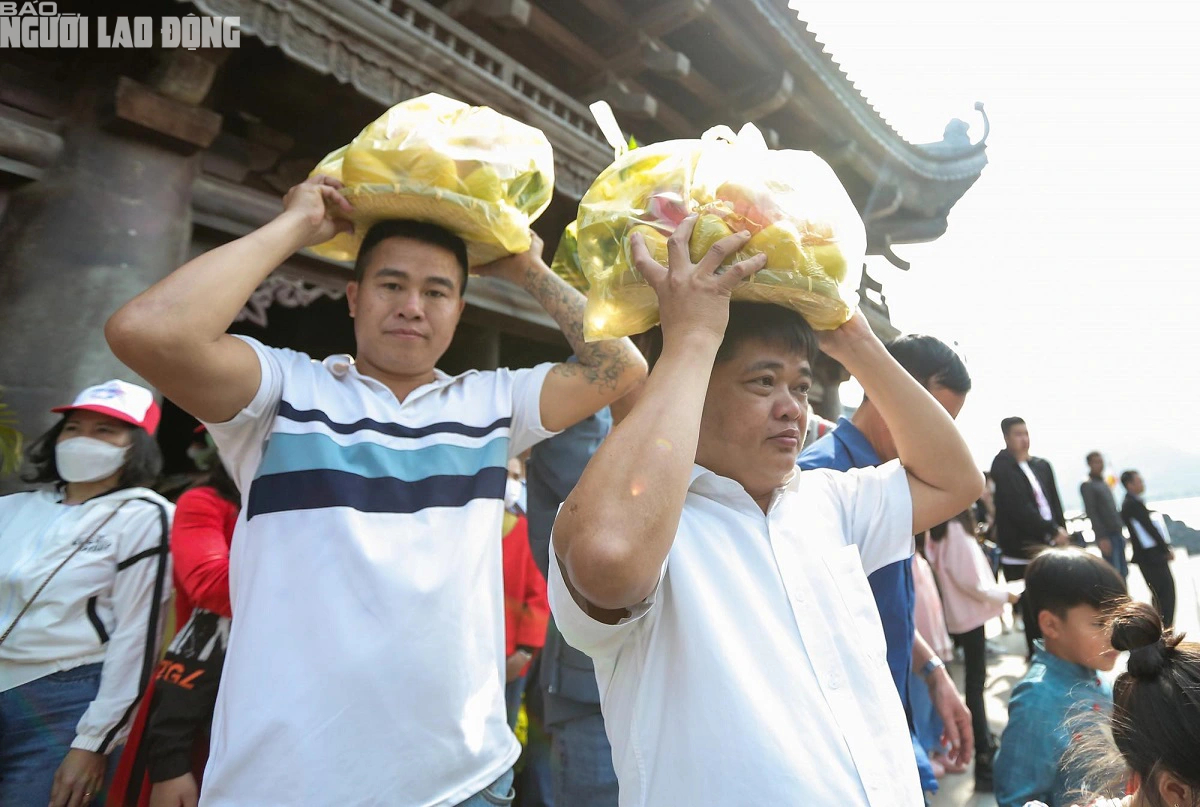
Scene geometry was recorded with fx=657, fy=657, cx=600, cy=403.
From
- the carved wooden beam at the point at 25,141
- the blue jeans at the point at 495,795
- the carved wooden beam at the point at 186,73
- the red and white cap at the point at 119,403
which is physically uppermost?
the carved wooden beam at the point at 186,73

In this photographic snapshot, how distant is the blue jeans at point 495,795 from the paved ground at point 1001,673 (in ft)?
4.39

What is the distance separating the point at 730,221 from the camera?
1057mm

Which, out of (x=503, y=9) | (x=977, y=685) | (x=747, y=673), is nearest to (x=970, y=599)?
(x=977, y=685)

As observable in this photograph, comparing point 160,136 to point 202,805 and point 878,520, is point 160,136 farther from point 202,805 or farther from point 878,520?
point 878,520

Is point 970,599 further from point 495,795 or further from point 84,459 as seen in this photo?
point 84,459

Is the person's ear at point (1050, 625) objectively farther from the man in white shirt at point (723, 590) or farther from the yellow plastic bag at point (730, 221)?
the yellow plastic bag at point (730, 221)

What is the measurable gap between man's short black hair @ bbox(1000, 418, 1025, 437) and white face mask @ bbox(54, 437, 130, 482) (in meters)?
5.78

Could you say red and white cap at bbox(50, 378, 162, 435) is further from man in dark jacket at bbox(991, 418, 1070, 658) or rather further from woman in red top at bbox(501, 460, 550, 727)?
man in dark jacket at bbox(991, 418, 1070, 658)

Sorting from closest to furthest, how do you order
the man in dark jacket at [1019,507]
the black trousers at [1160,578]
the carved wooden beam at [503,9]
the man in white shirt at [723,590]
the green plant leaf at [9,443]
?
the man in white shirt at [723,590] < the green plant leaf at [9,443] < the carved wooden beam at [503,9] < the man in dark jacket at [1019,507] < the black trousers at [1160,578]

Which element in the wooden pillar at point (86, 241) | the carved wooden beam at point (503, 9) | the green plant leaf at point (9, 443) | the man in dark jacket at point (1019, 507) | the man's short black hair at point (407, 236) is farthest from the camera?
the man in dark jacket at point (1019, 507)

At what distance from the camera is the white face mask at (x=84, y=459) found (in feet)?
6.82

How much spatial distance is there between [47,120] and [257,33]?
3.25 ft

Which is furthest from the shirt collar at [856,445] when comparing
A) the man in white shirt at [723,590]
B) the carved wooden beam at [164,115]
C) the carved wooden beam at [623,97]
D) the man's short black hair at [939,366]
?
the carved wooden beam at [623,97]

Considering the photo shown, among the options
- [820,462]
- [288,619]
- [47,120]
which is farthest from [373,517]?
[47,120]
